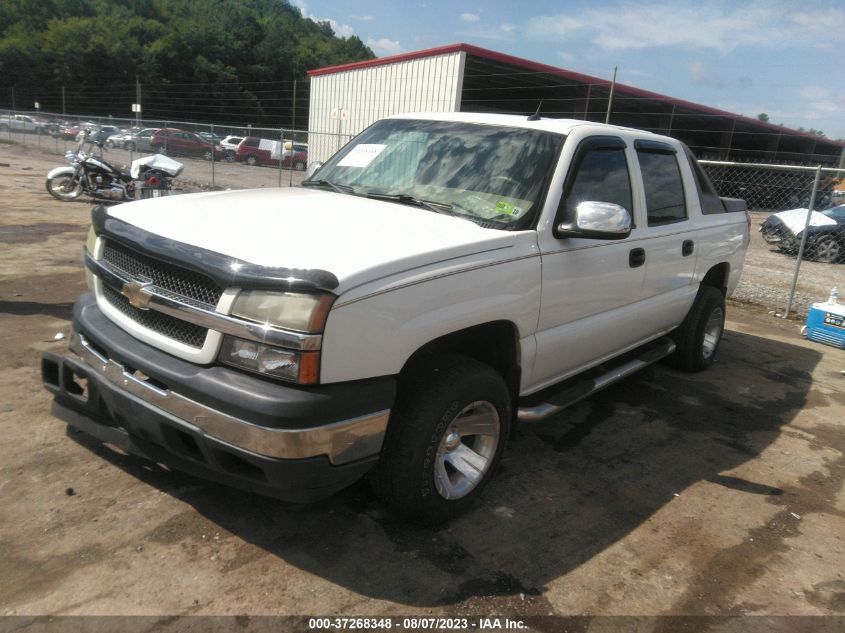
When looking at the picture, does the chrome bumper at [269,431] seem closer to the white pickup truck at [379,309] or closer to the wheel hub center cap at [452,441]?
the white pickup truck at [379,309]

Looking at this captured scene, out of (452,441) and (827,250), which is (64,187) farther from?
(827,250)

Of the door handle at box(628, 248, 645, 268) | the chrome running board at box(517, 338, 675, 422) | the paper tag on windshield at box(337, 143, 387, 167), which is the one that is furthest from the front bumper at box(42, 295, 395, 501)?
the door handle at box(628, 248, 645, 268)

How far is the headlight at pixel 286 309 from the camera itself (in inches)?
91.0

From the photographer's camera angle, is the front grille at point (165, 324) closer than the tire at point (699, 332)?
Yes

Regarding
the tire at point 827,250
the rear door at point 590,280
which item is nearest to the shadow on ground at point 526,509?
the rear door at point 590,280

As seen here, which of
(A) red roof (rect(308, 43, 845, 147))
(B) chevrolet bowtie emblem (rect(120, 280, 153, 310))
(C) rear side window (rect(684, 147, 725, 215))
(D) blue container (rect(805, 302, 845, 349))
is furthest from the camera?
(A) red roof (rect(308, 43, 845, 147))

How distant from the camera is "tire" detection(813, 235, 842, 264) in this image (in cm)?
1328

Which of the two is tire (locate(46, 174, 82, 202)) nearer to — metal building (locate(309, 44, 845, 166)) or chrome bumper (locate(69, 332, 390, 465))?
metal building (locate(309, 44, 845, 166))

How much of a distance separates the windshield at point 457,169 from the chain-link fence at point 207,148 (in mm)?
14160

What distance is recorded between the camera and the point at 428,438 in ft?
8.97

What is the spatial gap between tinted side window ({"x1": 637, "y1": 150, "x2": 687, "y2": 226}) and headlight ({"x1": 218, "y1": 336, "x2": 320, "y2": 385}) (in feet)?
9.14

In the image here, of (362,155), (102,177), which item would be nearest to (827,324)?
(362,155)

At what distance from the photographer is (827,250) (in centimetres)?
1339

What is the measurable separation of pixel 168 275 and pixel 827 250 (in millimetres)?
14259
